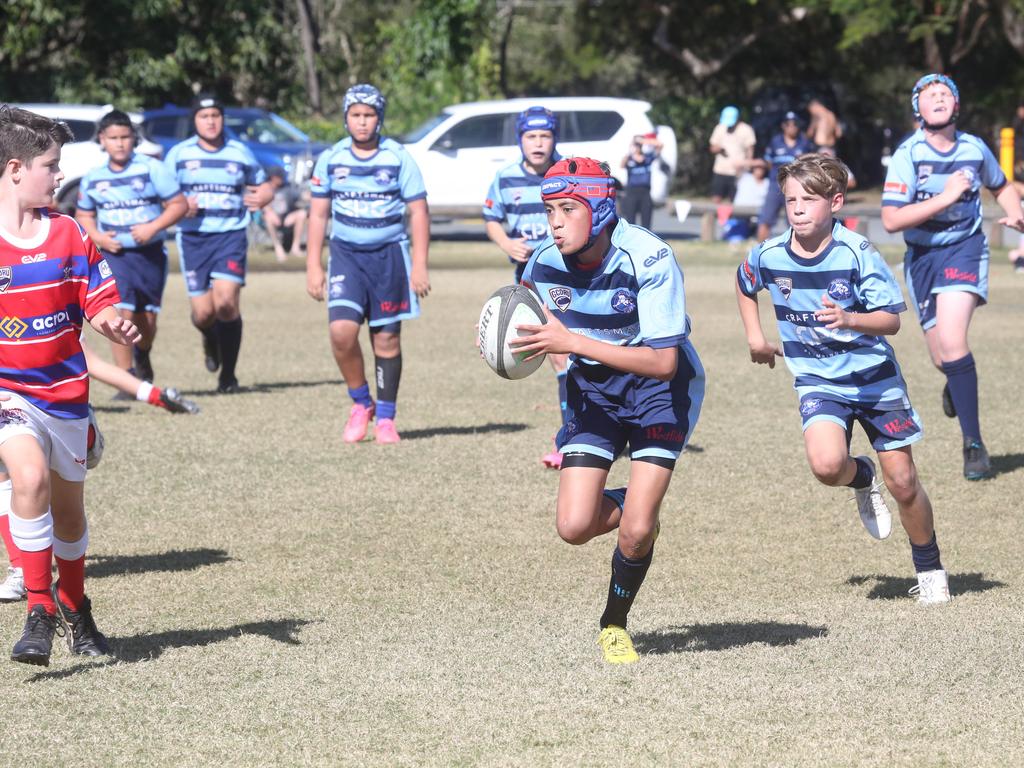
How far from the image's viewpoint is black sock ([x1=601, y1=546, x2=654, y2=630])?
5598 mm

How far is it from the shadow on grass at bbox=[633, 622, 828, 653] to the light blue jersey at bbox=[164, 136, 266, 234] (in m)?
6.84

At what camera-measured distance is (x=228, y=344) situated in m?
12.4

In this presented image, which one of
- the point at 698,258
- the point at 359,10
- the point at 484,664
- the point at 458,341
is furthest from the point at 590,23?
the point at 484,664

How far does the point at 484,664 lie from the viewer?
5.58 metres

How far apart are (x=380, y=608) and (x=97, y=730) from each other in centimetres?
177

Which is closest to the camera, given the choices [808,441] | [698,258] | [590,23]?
[808,441]

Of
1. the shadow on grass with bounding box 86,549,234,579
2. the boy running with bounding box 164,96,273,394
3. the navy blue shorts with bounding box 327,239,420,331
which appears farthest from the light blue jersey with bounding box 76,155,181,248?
the shadow on grass with bounding box 86,549,234,579

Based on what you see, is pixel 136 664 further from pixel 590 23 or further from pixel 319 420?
pixel 590 23

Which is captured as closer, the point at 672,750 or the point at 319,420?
the point at 672,750

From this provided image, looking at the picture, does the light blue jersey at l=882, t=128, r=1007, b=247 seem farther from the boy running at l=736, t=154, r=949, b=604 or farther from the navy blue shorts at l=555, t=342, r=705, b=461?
the navy blue shorts at l=555, t=342, r=705, b=461

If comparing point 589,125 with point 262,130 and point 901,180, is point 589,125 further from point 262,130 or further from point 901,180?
point 901,180

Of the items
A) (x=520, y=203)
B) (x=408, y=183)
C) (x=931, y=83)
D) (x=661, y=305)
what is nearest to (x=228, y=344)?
(x=408, y=183)

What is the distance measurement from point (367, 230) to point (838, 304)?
169 inches

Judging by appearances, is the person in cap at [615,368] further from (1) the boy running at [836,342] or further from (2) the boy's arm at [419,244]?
(2) the boy's arm at [419,244]
